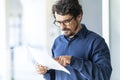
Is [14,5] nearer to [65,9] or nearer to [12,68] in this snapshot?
[12,68]

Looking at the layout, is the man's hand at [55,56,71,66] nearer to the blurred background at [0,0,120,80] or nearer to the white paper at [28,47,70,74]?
the white paper at [28,47,70,74]

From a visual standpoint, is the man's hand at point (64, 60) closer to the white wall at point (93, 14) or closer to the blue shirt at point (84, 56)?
the blue shirt at point (84, 56)

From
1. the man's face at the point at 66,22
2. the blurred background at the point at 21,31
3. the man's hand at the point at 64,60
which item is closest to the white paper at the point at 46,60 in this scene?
the man's hand at the point at 64,60

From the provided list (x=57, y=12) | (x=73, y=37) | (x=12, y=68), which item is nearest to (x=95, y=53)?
(x=73, y=37)

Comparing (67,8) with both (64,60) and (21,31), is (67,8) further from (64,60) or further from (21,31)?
(21,31)
